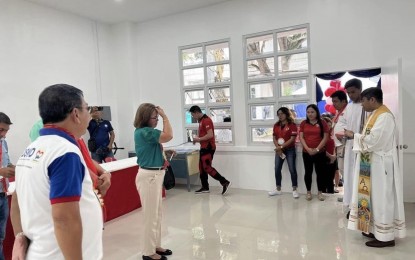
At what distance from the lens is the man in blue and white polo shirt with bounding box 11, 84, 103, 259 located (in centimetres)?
108

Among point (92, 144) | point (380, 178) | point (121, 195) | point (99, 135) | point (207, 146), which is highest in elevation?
point (99, 135)

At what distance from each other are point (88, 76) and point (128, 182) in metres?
2.92

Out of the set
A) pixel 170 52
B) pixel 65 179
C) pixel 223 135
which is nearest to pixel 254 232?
pixel 223 135

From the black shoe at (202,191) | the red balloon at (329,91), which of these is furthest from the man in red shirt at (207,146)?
the red balloon at (329,91)

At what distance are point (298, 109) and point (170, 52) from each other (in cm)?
286

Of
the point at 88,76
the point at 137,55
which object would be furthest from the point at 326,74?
the point at 88,76

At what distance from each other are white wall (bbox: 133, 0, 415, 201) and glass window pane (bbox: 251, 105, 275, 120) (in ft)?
0.68

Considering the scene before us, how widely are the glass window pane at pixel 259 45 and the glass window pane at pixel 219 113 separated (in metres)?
1.12

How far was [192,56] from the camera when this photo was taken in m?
6.21

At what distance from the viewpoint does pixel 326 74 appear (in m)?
5.00

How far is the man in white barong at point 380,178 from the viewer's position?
2963mm

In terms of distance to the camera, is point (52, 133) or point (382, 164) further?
point (382, 164)

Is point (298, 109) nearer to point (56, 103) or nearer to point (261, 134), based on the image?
point (261, 134)

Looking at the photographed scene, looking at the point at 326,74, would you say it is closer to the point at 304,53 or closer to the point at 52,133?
the point at 304,53
